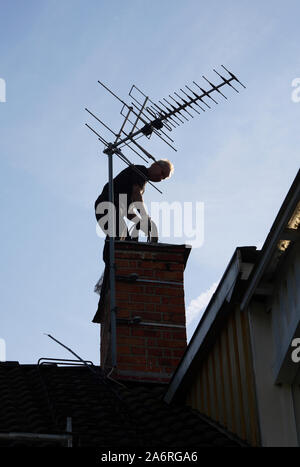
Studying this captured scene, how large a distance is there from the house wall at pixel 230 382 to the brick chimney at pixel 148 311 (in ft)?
4.69

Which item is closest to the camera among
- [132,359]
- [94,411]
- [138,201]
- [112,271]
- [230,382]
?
[230,382]

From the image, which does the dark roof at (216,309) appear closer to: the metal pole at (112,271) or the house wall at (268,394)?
the house wall at (268,394)

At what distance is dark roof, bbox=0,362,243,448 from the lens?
6.89 meters

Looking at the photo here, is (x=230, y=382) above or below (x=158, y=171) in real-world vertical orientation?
below

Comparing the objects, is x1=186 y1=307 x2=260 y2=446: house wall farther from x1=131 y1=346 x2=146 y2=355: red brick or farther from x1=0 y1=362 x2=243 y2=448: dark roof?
x1=131 y1=346 x2=146 y2=355: red brick

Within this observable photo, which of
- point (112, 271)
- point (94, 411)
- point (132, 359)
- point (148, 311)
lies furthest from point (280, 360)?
point (112, 271)

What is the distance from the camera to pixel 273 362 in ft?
21.4

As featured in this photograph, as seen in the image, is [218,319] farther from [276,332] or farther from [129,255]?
[129,255]

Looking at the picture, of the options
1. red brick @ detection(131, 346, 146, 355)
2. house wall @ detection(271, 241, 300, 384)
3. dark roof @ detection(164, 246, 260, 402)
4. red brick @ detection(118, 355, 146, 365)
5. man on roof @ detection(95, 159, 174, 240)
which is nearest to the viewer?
house wall @ detection(271, 241, 300, 384)

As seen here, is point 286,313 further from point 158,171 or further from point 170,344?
point 158,171

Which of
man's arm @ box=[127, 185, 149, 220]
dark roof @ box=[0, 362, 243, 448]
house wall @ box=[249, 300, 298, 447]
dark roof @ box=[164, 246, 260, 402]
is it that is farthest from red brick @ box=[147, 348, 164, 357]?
house wall @ box=[249, 300, 298, 447]

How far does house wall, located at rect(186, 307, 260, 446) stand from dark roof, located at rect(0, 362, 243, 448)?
0.12 meters

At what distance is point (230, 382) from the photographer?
7.13m

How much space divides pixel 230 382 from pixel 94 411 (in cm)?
126
